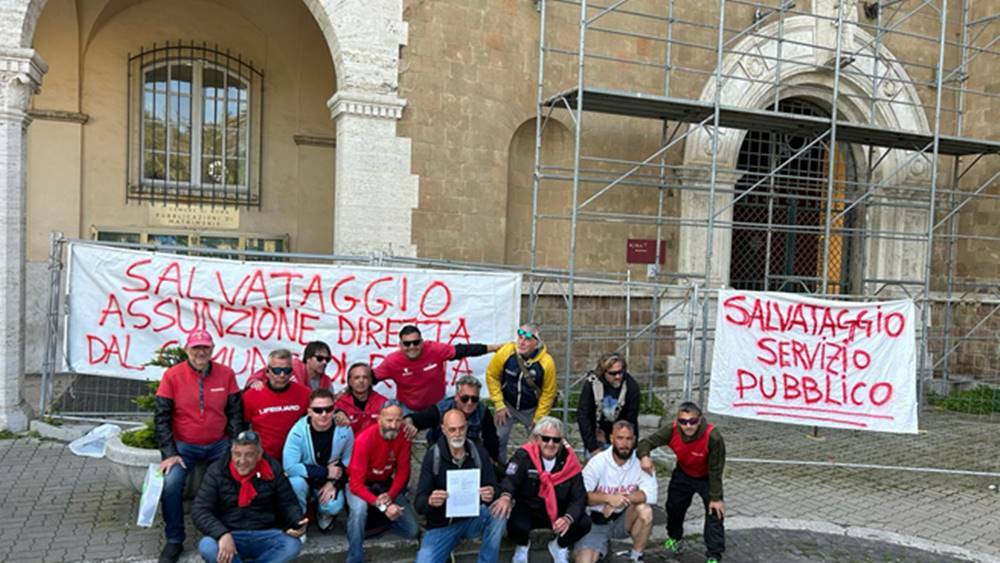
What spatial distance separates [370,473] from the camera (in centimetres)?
576

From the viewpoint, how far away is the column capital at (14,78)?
8000mm

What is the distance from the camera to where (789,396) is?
8.05 m

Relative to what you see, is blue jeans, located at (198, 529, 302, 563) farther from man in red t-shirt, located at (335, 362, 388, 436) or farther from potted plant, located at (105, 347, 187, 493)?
man in red t-shirt, located at (335, 362, 388, 436)

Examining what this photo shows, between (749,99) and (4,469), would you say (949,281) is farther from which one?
(4,469)

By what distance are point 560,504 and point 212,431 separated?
272 cm

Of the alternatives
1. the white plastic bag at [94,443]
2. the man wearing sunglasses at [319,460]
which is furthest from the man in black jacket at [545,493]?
the white plastic bag at [94,443]

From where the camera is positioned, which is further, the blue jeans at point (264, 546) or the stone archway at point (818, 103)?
the stone archway at point (818, 103)

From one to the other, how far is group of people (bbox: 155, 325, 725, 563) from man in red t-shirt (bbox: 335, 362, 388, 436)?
0.01 meters

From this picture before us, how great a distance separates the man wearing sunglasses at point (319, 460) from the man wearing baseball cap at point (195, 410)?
0.53 meters

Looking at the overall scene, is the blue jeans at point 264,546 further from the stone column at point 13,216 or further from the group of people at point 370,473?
the stone column at point 13,216

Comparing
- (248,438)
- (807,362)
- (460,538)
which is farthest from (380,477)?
(807,362)

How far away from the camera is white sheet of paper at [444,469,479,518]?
545 centimetres

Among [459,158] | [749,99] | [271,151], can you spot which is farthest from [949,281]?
[271,151]

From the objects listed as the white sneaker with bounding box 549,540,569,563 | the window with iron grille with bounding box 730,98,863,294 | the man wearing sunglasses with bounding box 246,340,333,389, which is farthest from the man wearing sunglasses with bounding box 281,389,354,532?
the window with iron grille with bounding box 730,98,863,294
